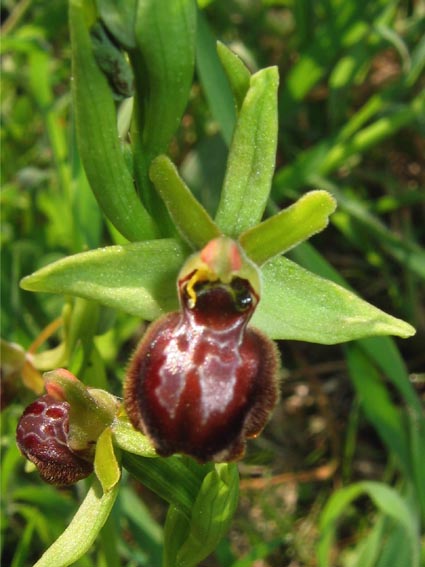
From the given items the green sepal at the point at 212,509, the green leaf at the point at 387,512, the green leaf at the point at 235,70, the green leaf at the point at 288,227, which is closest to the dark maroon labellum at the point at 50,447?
the green sepal at the point at 212,509

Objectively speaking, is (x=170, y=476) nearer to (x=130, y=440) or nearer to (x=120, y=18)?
(x=130, y=440)

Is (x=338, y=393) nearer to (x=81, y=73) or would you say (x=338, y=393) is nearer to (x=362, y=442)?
(x=362, y=442)

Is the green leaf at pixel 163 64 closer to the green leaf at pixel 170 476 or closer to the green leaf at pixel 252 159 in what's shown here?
the green leaf at pixel 252 159

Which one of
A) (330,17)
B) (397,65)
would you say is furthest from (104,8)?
(397,65)

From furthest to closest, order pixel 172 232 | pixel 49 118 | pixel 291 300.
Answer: pixel 49 118 < pixel 172 232 < pixel 291 300

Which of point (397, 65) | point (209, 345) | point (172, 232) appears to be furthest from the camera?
point (397, 65)
